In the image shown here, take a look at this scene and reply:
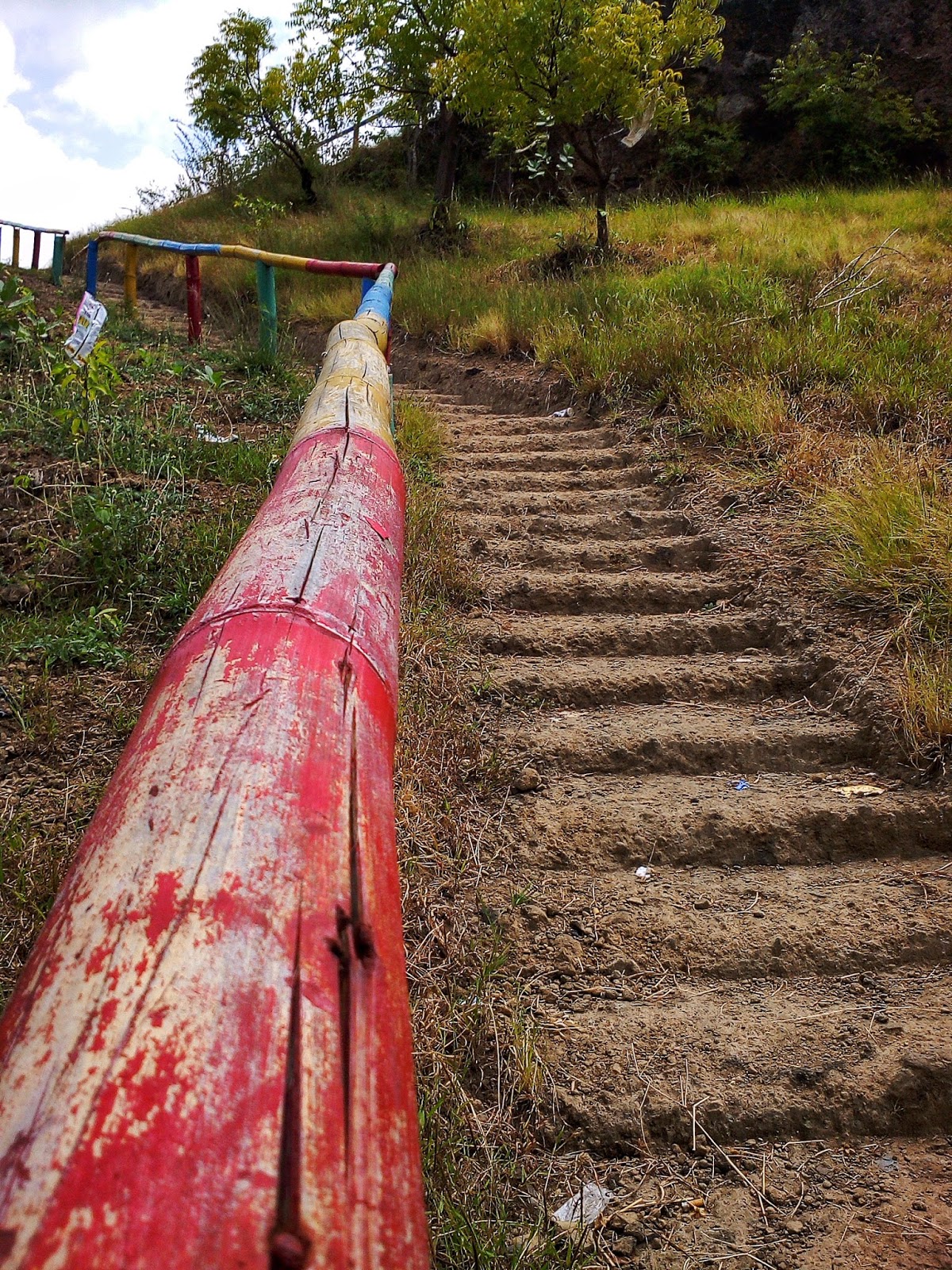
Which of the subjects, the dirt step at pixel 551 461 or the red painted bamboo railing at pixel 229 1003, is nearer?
the red painted bamboo railing at pixel 229 1003

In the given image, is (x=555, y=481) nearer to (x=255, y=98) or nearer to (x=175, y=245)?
(x=175, y=245)

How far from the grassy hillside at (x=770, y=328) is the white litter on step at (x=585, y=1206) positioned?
1698 millimetres

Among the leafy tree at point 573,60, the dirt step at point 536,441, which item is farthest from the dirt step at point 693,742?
the leafy tree at point 573,60

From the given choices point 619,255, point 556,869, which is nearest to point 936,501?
point 556,869

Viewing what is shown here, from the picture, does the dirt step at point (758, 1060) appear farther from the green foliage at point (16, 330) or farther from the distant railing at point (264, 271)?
the distant railing at point (264, 271)

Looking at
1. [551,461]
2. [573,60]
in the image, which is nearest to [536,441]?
[551,461]

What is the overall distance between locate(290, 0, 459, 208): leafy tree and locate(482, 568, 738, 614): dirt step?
30.1ft

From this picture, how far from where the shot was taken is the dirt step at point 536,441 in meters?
5.42

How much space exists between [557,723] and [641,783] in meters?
0.39

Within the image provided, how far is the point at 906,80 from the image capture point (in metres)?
12.9

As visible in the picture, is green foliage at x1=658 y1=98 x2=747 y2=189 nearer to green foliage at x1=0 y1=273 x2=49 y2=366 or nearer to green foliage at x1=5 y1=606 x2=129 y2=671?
green foliage at x1=0 y1=273 x2=49 y2=366

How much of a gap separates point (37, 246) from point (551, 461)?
11.6 metres

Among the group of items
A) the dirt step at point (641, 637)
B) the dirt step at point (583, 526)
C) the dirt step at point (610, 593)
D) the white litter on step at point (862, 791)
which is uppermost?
the dirt step at point (583, 526)

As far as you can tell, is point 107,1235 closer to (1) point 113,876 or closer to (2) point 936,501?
(1) point 113,876
